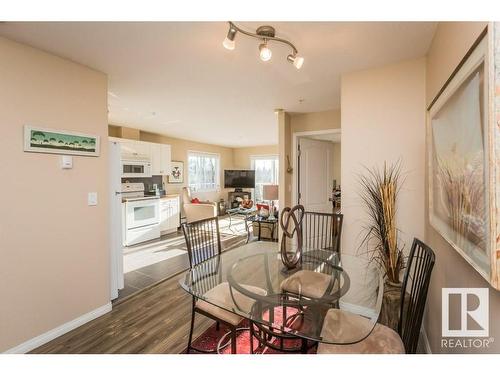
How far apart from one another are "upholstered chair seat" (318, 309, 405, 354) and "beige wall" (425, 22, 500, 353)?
32 cm

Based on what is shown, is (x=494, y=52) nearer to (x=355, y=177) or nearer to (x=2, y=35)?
(x=355, y=177)

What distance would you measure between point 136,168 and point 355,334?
5.11 metres

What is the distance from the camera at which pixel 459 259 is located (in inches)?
50.7

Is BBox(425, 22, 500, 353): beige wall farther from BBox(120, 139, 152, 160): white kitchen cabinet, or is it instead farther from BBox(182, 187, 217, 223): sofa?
BBox(120, 139, 152, 160): white kitchen cabinet

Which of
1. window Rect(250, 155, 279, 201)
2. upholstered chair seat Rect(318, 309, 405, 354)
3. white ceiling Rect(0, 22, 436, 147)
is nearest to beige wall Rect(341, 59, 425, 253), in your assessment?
white ceiling Rect(0, 22, 436, 147)

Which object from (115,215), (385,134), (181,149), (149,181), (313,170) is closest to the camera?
(385,134)

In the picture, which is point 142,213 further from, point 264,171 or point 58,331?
point 264,171

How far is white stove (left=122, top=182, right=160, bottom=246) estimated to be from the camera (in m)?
4.77

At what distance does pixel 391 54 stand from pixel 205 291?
2.44m

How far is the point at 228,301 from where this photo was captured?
158 centimetres

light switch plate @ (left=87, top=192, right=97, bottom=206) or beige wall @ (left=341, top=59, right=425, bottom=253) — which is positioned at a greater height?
beige wall @ (left=341, top=59, right=425, bottom=253)

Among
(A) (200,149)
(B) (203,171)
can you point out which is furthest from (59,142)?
(B) (203,171)

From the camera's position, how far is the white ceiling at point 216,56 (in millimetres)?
1713

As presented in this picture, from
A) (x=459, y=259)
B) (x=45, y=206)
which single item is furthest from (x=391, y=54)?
(x=45, y=206)
